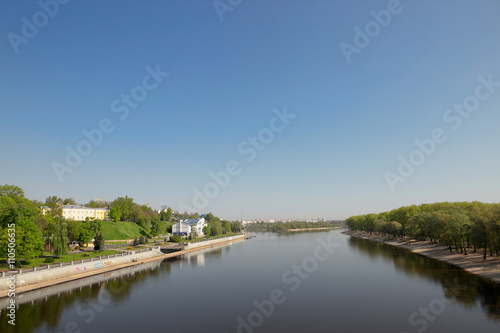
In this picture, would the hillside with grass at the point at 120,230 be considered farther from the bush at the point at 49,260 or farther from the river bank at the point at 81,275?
the bush at the point at 49,260

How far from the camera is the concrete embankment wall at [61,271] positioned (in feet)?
125

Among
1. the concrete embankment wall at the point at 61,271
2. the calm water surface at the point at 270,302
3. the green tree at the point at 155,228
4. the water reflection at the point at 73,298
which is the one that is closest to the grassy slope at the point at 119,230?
the green tree at the point at 155,228

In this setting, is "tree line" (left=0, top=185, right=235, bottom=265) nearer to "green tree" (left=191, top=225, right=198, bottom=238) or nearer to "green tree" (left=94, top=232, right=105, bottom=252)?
"green tree" (left=94, top=232, right=105, bottom=252)

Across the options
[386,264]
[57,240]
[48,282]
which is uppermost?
[57,240]

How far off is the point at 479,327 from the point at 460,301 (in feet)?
29.1

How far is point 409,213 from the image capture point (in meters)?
109

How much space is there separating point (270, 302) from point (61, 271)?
34.7 metres

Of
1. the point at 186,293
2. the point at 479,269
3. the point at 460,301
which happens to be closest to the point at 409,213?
the point at 479,269

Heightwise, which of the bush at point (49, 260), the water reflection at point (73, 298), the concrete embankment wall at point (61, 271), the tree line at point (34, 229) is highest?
the tree line at point (34, 229)

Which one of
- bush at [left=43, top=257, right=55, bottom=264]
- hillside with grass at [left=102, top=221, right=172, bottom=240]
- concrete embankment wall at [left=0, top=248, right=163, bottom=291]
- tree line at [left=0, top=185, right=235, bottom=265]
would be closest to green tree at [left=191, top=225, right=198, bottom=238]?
hillside with grass at [left=102, top=221, right=172, bottom=240]

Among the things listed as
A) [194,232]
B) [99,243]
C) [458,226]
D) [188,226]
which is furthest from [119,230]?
[458,226]

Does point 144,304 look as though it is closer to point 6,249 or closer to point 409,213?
point 6,249

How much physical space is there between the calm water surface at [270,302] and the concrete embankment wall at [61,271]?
2558mm

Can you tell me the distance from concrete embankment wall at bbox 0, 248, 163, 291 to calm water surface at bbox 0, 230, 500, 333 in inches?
101
